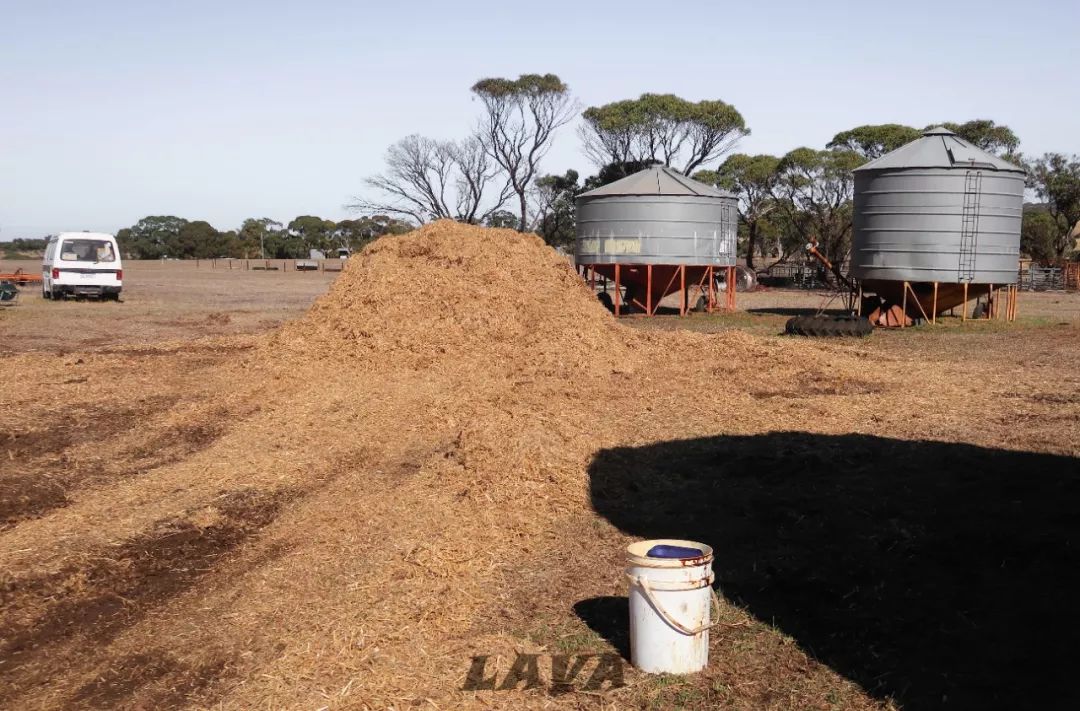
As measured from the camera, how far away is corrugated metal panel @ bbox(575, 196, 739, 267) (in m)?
26.3

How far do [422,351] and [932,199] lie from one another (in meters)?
14.3

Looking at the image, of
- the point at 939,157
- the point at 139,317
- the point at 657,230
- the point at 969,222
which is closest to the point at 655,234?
the point at 657,230

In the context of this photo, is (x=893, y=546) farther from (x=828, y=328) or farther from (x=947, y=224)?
(x=947, y=224)

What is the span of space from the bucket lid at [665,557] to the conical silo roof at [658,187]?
22.2m

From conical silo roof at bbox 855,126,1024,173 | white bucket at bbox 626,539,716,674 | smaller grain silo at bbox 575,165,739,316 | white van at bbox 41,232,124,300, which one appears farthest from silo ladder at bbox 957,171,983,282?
white van at bbox 41,232,124,300

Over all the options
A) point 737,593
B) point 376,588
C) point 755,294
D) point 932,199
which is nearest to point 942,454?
point 737,593

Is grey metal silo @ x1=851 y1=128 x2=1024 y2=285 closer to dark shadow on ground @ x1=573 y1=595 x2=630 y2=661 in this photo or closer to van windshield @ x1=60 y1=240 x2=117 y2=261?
dark shadow on ground @ x1=573 y1=595 x2=630 y2=661

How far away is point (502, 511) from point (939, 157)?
18637 mm

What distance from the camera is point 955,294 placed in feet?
73.6

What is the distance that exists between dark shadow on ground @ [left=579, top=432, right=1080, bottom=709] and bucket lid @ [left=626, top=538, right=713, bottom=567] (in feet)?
2.34

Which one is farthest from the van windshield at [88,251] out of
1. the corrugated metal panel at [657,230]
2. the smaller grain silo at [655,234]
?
the corrugated metal panel at [657,230]

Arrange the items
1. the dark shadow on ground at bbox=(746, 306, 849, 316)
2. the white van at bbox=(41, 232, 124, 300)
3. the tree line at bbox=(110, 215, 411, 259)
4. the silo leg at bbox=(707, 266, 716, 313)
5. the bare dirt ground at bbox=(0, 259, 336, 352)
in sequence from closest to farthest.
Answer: the bare dirt ground at bbox=(0, 259, 336, 352) < the dark shadow on ground at bbox=(746, 306, 849, 316) < the silo leg at bbox=(707, 266, 716, 313) < the white van at bbox=(41, 232, 124, 300) < the tree line at bbox=(110, 215, 411, 259)

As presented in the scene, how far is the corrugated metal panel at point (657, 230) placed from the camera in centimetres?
2627

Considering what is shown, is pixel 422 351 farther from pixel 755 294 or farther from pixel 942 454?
pixel 755 294
